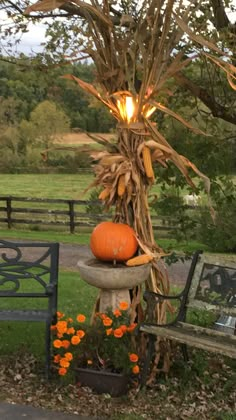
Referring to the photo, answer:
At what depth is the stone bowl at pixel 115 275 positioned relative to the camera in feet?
13.4

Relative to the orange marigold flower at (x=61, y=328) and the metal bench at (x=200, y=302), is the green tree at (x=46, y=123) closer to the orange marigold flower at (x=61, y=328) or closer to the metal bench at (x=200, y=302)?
the metal bench at (x=200, y=302)

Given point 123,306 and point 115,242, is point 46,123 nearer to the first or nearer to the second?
point 115,242

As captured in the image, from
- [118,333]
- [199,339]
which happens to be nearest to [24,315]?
[118,333]

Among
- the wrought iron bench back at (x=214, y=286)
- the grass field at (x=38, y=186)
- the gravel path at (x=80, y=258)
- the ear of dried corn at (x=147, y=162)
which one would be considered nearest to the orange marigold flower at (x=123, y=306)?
the wrought iron bench back at (x=214, y=286)

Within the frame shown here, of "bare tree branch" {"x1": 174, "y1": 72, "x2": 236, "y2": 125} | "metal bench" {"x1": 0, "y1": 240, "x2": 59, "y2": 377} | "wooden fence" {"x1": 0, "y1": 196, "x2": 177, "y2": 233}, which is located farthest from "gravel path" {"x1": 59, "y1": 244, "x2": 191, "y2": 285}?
"metal bench" {"x1": 0, "y1": 240, "x2": 59, "y2": 377}

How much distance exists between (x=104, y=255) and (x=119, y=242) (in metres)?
0.17

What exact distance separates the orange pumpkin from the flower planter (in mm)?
824

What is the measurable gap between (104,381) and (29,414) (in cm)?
57

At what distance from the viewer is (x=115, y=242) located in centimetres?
421

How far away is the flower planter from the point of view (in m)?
4.00

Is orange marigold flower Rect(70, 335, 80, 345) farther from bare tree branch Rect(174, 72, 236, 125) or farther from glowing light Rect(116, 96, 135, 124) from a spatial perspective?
bare tree branch Rect(174, 72, 236, 125)

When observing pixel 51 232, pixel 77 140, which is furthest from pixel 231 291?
pixel 51 232

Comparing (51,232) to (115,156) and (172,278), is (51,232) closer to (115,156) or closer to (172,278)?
(172,278)

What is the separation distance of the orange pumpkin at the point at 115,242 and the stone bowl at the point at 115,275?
0.10m
